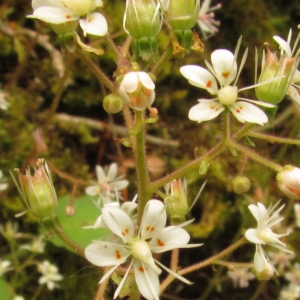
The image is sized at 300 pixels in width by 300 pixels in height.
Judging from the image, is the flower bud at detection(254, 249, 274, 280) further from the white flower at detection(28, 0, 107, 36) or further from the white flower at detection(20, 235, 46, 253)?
the white flower at detection(20, 235, 46, 253)

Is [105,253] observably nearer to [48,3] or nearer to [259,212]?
[259,212]

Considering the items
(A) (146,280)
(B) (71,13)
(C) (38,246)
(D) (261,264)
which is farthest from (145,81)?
(C) (38,246)

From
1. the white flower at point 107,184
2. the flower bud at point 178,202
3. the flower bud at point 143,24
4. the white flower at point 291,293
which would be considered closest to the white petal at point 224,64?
the flower bud at point 143,24

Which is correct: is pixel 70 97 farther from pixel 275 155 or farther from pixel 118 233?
pixel 118 233

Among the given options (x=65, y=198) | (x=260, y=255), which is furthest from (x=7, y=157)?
(x=260, y=255)

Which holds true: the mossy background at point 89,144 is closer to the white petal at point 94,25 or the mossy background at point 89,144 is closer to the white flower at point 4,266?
the white flower at point 4,266

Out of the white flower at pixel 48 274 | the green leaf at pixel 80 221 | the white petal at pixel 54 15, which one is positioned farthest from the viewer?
the white flower at pixel 48 274

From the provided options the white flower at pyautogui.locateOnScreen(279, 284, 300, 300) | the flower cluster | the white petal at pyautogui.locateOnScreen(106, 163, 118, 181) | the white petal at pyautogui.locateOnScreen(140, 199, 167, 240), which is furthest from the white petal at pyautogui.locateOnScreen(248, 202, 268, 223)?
the white flower at pyautogui.locateOnScreen(279, 284, 300, 300)
